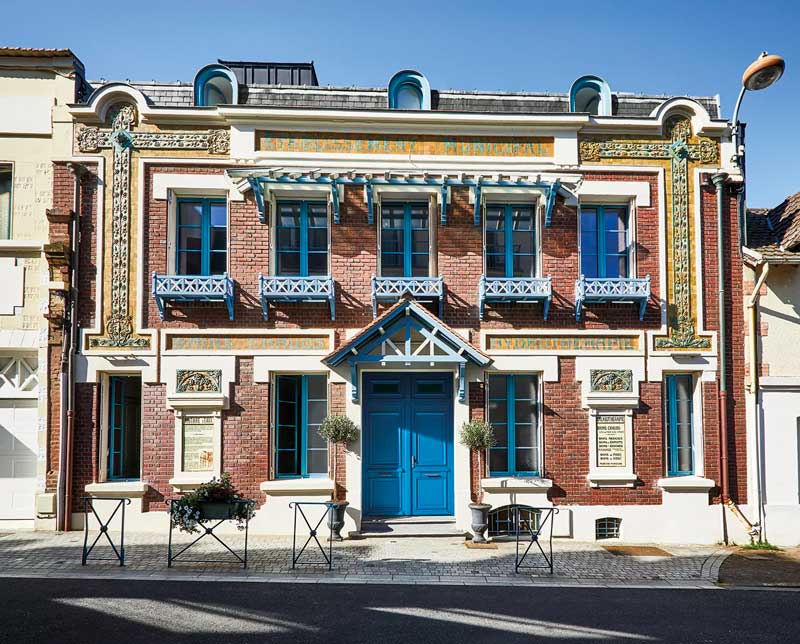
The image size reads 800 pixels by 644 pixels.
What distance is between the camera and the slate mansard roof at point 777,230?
1190cm

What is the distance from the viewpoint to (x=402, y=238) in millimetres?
12289

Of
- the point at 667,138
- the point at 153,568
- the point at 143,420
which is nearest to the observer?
the point at 153,568

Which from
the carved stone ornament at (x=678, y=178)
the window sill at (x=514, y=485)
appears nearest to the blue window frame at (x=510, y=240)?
the carved stone ornament at (x=678, y=178)

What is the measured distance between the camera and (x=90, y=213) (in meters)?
12.0

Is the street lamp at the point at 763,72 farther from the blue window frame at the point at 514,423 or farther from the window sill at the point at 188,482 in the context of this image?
the window sill at the point at 188,482

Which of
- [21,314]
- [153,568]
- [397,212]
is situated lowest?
[153,568]

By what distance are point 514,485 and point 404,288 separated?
159 inches

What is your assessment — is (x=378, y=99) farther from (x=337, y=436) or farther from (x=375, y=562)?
(x=375, y=562)

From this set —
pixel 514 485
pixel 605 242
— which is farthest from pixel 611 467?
pixel 605 242

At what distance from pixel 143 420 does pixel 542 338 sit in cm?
737

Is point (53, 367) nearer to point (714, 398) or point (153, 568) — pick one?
point (153, 568)

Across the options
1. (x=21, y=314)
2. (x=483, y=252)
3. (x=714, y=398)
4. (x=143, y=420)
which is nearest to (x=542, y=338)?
(x=483, y=252)

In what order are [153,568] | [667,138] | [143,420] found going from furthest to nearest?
[667,138] → [143,420] → [153,568]

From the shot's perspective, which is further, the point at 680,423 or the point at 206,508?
the point at 680,423
